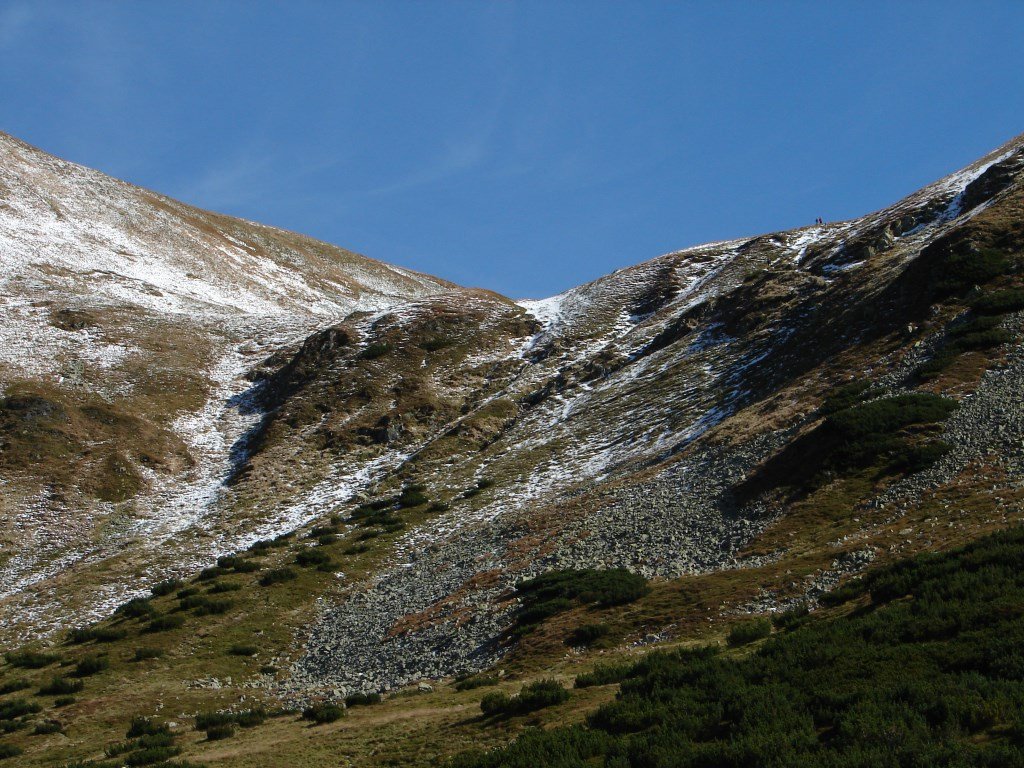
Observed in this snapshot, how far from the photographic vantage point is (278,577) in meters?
38.1

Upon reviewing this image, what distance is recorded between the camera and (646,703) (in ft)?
48.4

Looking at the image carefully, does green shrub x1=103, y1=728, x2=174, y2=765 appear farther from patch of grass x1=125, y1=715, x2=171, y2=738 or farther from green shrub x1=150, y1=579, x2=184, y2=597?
green shrub x1=150, y1=579, x2=184, y2=597

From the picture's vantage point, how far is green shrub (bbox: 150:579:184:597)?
37794 millimetres

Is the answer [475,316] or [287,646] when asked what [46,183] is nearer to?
[475,316]

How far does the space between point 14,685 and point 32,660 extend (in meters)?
2.66

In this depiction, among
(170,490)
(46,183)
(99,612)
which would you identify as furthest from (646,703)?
(46,183)

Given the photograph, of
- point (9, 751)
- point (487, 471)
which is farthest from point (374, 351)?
point (9, 751)

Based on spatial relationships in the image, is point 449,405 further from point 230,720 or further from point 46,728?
point 46,728

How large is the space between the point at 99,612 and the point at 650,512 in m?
27.1

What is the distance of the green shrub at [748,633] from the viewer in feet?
58.1

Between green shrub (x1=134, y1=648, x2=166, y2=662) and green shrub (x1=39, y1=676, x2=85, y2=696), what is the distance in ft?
9.36

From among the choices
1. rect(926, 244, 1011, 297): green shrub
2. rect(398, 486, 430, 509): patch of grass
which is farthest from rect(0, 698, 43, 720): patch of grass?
rect(926, 244, 1011, 297): green shrub

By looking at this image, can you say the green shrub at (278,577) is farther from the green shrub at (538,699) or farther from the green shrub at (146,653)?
the green shrub at (538,699)

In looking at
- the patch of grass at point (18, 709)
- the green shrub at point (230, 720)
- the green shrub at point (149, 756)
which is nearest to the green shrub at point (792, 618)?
the green shrub at point (230, 720)
